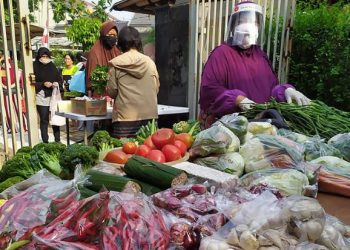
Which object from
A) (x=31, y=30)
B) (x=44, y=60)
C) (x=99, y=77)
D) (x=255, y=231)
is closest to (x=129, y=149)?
(x=255, y=231)

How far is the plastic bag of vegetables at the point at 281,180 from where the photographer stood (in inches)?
67.7

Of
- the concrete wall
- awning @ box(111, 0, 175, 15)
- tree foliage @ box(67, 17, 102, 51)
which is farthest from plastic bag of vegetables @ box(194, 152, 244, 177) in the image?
tree foliage @ box(67, 17, 102, 51)

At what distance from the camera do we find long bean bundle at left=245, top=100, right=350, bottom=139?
2564 millimetres

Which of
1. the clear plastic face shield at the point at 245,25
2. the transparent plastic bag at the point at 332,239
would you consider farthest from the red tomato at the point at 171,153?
the clear plastic face shield at the point at 245,25

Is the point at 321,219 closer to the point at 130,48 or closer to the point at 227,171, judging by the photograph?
the point at 227,171

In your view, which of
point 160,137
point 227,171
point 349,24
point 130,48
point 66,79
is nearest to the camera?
point 227,171

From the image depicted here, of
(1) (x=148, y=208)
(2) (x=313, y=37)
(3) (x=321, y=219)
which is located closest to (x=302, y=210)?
(3) (x=321, y=219)

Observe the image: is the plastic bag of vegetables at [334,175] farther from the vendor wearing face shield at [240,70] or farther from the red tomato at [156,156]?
the vendor wearing face shield at [240,70]

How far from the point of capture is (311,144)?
2.25 metres

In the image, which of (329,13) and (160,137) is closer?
(160,137)

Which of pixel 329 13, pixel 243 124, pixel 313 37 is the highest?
pixel 329 13

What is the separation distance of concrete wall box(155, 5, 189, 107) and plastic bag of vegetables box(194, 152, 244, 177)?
10.7 ft

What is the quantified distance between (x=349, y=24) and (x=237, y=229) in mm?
4152

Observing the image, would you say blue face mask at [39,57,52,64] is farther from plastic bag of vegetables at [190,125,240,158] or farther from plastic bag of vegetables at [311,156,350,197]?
plastic bag of vegetables at [311,156,350,197]
